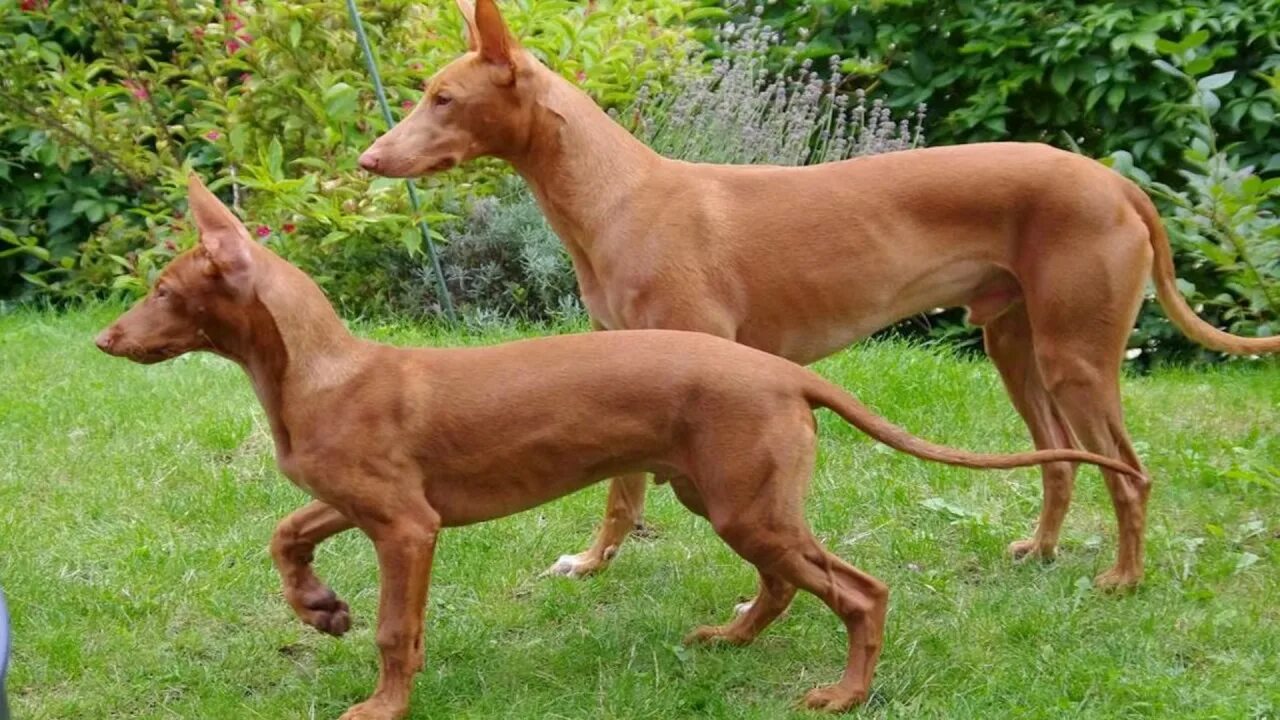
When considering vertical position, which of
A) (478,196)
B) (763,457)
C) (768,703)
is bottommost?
(478,196)

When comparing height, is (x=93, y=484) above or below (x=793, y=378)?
below

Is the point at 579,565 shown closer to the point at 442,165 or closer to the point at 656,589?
the point at 656,589

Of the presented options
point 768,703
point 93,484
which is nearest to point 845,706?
point 768,703

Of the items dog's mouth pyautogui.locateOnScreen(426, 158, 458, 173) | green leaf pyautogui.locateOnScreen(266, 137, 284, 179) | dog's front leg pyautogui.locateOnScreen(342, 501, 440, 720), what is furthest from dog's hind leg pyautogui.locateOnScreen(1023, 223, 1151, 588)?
green leaf pyautogui.locateOnScreen(266, 137, 284, 179)

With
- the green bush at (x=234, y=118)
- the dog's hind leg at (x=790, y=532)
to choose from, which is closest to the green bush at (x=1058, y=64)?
the green bush at (x=234, y=118)

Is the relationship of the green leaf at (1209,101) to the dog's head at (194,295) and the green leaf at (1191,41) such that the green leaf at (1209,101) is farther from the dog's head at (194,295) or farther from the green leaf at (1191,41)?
the dog's head at (194,295)

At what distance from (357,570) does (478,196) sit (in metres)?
3.79

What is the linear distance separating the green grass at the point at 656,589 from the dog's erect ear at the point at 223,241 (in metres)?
1.17

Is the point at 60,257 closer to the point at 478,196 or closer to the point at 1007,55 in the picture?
the point at 478,196

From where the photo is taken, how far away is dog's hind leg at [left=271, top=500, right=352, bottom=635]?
4.43 metres

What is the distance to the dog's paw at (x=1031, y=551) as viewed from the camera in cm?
529

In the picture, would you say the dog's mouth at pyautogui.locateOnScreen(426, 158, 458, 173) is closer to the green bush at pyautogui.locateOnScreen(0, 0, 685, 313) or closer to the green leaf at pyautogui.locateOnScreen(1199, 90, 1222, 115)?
the green bush at pyautogui.locateOnScreen(0, 0, 685, 313)

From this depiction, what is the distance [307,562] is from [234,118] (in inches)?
195

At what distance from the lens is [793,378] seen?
4152 millimetres
